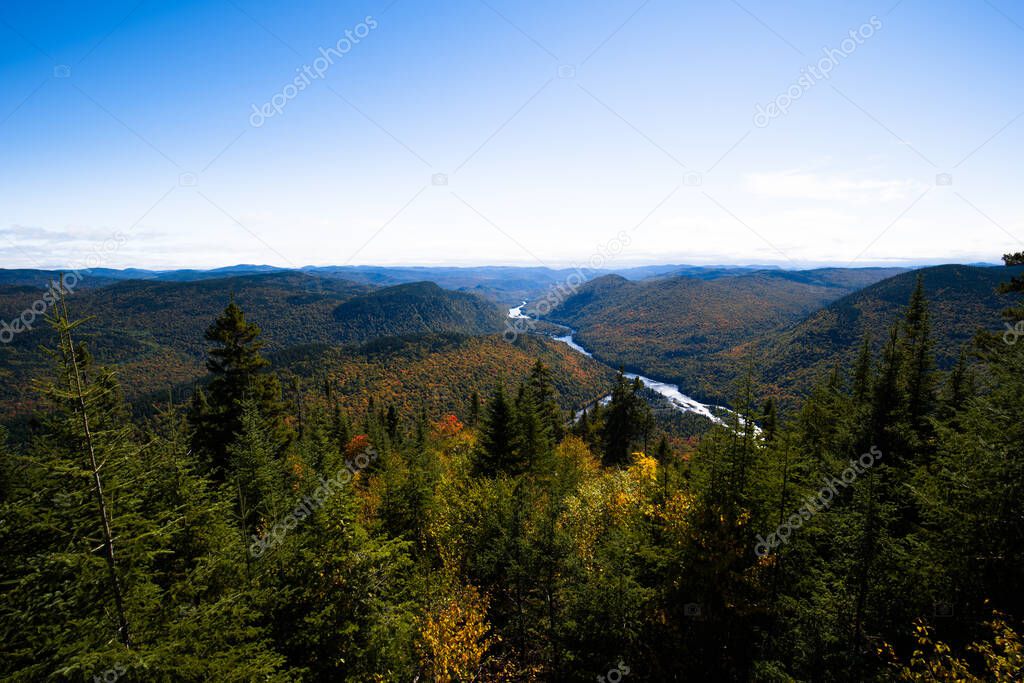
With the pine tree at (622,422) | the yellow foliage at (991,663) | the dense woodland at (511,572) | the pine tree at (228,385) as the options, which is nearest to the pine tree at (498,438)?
the dense woodland at (511,572)

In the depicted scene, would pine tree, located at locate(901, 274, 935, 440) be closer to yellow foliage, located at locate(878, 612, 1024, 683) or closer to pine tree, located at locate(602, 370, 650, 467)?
yellow foliage, located at locate(878, 612, 1024, 683)

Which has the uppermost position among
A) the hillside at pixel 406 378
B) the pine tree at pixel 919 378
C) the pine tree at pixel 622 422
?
the pine tree at pixel 919 378

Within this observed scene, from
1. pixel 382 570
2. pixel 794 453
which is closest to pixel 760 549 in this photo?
pixel 794 453

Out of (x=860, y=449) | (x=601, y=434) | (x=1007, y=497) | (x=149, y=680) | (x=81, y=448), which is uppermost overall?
(x=81, y=448)

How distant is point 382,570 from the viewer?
483 inches

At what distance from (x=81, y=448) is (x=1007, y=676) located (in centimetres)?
1793

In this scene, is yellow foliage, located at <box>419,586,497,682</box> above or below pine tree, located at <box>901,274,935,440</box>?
below

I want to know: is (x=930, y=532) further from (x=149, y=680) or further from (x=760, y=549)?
(x=149, y=680)

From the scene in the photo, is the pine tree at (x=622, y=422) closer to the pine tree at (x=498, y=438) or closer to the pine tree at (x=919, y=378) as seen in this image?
the pine tree at (x=919, y=378)

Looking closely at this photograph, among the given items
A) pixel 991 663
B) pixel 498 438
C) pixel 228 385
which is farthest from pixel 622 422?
pixel 991 663

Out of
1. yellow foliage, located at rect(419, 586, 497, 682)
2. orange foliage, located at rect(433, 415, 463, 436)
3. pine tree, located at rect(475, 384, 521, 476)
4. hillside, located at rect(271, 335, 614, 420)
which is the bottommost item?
hillside, located at rect(271, 335, 614, 420)

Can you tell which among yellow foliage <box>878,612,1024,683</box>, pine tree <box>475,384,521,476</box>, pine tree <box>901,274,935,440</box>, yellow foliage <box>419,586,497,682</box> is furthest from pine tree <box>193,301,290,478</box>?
pine tree <box>901,274,935,440</box>

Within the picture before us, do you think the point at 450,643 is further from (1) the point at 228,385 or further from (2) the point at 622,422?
(2) the point at 622,422

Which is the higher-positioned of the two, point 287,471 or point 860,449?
point 860,449
